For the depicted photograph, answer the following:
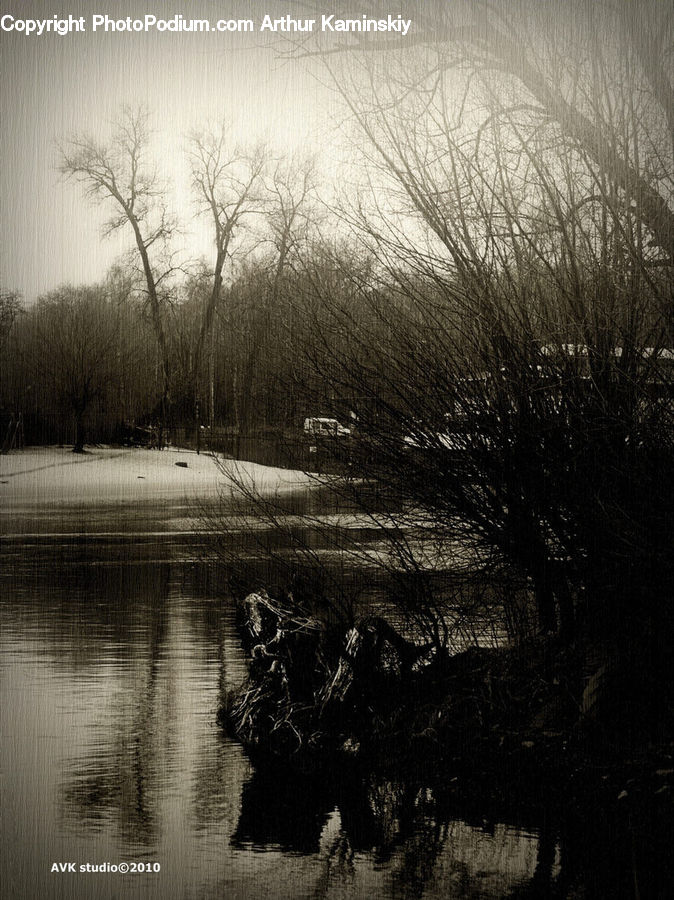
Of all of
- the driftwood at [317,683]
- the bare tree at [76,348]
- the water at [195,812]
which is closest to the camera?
the water at [195,812]

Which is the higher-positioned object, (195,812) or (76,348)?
(76,348)

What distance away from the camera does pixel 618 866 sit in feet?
19.5

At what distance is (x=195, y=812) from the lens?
6676 millimetres

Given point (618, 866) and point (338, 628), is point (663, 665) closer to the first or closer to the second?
point (618, 866)

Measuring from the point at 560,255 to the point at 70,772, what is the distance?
448cm

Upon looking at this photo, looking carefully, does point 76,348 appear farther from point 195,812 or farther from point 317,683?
point 195,812

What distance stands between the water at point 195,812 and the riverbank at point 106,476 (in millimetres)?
16363

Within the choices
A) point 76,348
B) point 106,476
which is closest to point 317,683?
point 106,476

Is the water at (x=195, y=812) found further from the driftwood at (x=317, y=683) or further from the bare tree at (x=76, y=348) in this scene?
the bare tree at (x=76, y=348)

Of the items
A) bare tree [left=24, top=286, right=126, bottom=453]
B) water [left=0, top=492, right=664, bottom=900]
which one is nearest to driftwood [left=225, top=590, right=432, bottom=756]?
water [left=0, top=492, right=664, bottom=900]

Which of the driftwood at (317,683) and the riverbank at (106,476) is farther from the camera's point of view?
the riverbank at (106,476)

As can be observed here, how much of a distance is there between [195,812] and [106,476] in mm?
26602

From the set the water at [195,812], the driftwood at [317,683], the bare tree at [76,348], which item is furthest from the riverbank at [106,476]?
the driftwood at [317,683]

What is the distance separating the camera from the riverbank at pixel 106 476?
28.1 m
